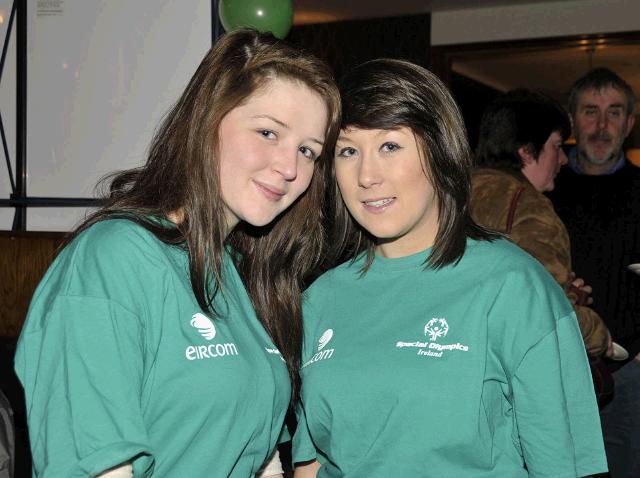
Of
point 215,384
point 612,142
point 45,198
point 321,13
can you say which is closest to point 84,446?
point 215,384

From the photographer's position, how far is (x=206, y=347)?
1599 mm

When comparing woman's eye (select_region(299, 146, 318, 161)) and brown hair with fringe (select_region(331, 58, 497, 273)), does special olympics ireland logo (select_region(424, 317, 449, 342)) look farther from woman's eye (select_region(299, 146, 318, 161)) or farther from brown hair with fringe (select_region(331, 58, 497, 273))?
woman's eye (select_region(299, 146, 318, 161))

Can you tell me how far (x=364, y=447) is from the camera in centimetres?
173

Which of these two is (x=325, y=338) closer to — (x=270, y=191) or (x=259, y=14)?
(x=270, y=191)

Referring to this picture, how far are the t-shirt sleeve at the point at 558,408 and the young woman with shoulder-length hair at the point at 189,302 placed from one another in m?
0.52

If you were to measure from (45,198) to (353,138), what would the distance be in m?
2.82

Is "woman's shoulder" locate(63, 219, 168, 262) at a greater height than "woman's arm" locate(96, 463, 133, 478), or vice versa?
"woman's shoulder" locate(63, 219, 168, 262)

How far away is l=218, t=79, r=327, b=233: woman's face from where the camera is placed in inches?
68.4

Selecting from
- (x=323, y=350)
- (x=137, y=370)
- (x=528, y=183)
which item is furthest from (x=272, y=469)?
(x=528, y=183)

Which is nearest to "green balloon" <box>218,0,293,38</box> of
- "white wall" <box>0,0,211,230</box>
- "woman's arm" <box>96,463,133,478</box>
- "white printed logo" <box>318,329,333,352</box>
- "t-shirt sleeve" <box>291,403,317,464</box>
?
"white wall" <box>0,0,211,230</box>

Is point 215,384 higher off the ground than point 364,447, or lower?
higher

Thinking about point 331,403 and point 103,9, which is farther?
point 103,9

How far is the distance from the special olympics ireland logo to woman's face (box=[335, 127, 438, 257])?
0.22 meters

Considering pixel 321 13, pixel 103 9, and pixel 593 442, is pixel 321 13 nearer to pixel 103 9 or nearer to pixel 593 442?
pixel 103 9
